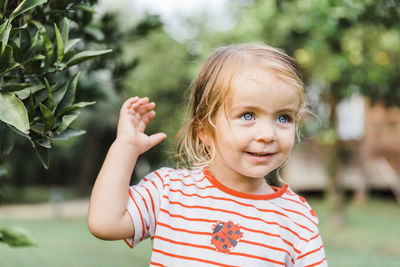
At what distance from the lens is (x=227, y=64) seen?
210 cm

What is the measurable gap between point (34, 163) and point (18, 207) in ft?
18.6

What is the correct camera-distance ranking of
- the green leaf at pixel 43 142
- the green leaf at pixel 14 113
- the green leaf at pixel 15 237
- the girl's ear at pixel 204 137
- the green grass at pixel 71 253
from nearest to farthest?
the green leaf at pixel 14 113, the green leaf at pixel 43 142, the girl's ear at pixel 204 137, the green leaf at pixel 15 237, the green grass at pixel 71 253

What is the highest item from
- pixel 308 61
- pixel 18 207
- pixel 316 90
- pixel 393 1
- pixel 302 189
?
pixel 393 1

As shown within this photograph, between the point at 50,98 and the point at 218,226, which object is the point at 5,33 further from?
the point at 218,226

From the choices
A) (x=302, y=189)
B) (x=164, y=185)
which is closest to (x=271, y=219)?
(x=164, y=185)

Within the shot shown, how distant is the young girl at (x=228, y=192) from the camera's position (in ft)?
6.22

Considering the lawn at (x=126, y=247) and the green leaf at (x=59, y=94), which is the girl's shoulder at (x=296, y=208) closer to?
the green leaf at (x=59, y=94)

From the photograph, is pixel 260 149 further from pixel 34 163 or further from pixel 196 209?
pixel 34 163

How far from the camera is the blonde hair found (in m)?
2.03

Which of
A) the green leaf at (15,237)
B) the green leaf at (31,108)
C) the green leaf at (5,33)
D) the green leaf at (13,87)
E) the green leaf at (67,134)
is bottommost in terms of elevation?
the green leaf at (15,237)

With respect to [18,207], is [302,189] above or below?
above

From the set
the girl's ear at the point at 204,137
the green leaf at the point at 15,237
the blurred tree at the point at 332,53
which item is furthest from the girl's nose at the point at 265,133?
the blurred tree at the point at 332,53

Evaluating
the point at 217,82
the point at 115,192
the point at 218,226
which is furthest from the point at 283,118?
the point at 115,192

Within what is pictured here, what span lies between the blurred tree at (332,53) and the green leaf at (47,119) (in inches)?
190
